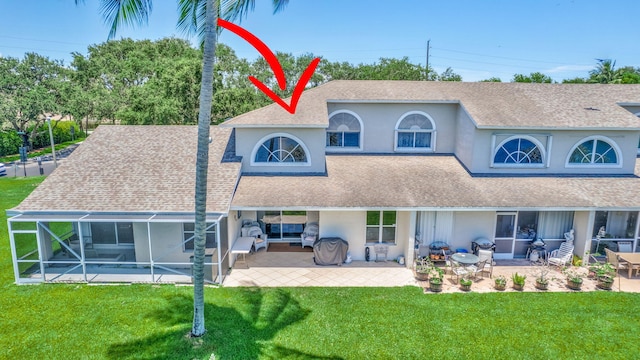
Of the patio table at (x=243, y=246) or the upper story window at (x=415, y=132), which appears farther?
the upper story window at (x=415, y=132)

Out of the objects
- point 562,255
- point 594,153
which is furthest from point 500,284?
point 594,153

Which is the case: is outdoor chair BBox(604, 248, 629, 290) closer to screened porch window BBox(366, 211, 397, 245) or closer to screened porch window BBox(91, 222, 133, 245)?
screened porch window BBox(366, 211, 397, 245)

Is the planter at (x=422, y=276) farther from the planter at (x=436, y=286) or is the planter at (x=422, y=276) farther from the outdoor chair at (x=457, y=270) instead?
the outdoor chair at (x=457, y=270)

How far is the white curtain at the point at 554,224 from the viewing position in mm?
17000

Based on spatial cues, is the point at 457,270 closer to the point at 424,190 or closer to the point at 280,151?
the point at 424,190

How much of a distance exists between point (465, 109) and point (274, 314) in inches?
512

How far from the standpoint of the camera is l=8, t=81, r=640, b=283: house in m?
15.2

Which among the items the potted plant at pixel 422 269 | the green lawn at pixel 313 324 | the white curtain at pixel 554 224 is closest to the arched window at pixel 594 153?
the white curtain at pixel 554 224

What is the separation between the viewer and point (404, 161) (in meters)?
19.2

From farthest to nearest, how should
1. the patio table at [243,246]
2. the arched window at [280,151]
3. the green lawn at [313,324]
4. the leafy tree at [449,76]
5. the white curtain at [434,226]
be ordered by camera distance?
the leafy tree at [449,76] → the arched window at [280,151] → the white curtain at [434,226] → the patio table at [243,246] → the green lawn at [313,324]

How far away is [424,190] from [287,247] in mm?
6812

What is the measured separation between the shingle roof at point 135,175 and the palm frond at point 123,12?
22.5ft

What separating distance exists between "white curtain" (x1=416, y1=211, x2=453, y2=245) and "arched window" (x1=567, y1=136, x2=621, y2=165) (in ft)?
22.9

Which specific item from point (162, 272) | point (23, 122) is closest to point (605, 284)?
point (162, 272)
